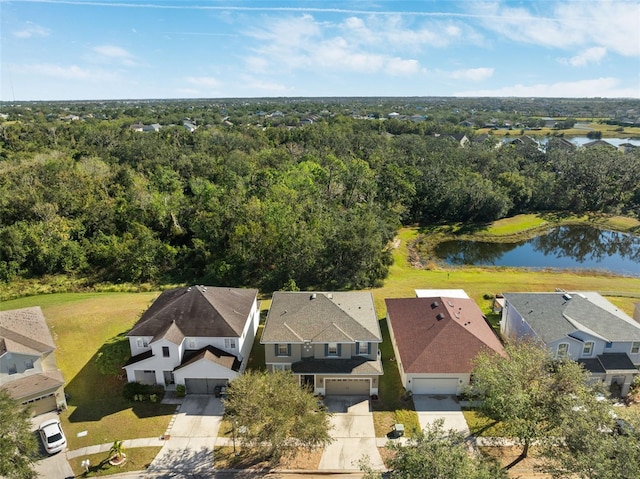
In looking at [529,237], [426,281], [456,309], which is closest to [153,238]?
[426,281]

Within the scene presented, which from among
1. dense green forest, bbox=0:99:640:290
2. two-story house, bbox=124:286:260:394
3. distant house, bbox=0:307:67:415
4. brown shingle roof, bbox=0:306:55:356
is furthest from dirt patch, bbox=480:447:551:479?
brown shingle roof, bbox=0:306:55:356

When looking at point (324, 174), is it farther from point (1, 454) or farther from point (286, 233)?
point (1, 454)

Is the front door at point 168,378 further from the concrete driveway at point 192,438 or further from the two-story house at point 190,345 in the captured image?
the concrete driveway at point 192,438

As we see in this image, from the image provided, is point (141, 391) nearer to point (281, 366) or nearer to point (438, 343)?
point (281, 366)

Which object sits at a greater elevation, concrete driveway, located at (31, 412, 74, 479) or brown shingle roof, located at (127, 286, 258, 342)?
brown shingle roof, located at (127, 286, 258, 342)

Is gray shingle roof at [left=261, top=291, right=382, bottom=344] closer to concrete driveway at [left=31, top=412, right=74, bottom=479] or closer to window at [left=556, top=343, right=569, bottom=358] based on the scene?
window at [left=556, top=343, right=569, bottom=358]

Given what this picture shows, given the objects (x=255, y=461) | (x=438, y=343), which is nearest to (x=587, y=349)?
(x=438, y=343)
